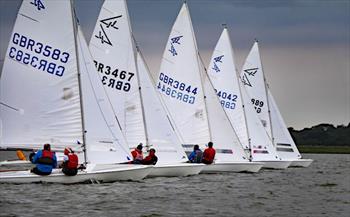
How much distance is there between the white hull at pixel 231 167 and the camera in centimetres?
3475

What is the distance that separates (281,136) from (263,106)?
1.92 m

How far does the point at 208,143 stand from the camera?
114 ft

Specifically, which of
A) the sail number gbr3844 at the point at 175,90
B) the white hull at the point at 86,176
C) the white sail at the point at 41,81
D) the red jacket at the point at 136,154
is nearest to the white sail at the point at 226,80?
the sail number gbr3844 at the point at 175,90

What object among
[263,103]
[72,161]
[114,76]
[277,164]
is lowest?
[277,164]

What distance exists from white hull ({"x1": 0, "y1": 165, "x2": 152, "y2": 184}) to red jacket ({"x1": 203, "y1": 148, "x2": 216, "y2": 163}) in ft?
18.9

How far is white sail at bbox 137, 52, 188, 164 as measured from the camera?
32656 mm

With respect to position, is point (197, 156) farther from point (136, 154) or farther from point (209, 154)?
point (136, 154)

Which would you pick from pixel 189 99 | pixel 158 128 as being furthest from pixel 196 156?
pixel 189 99

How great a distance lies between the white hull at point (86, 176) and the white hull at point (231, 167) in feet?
23.2

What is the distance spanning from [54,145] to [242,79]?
67.6ft

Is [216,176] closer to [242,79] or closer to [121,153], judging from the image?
[121,153]

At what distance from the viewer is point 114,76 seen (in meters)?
33.2

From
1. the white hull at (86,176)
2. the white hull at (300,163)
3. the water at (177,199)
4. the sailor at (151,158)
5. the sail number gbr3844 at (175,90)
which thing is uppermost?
the sail number gbr3844 at (175,90)

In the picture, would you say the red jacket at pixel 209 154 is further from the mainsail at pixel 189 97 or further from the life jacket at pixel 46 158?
the life jacket at pixel 46 158
